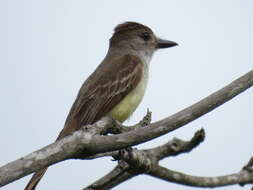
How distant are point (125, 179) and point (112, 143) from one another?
45 centimetres

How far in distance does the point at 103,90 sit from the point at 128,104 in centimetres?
40

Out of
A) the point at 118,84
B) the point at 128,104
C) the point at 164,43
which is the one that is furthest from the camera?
the point at 164,43

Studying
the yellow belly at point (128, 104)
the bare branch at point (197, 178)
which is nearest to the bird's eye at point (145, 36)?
the yellow belly at point (128, 104)

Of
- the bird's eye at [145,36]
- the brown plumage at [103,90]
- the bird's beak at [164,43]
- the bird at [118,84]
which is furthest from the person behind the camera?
the bird's beak at [164,43]

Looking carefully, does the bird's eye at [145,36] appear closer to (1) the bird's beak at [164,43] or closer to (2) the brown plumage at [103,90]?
(1) the bird's beak at [164,43]

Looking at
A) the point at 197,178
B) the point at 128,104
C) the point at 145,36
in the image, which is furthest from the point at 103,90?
the point at 197,178

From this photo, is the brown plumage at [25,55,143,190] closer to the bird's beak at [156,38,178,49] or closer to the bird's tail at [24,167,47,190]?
the bird's beak at [156,38,178,49]

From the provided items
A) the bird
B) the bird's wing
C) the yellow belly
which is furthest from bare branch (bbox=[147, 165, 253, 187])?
the yellow belly

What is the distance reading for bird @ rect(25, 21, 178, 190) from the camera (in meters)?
6.81

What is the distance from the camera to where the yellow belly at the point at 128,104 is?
7.03 m

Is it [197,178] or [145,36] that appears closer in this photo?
[197,178]

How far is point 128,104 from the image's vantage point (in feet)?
23.6

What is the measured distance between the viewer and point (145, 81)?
301 inches

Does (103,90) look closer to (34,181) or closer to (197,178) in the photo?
(34,181)
